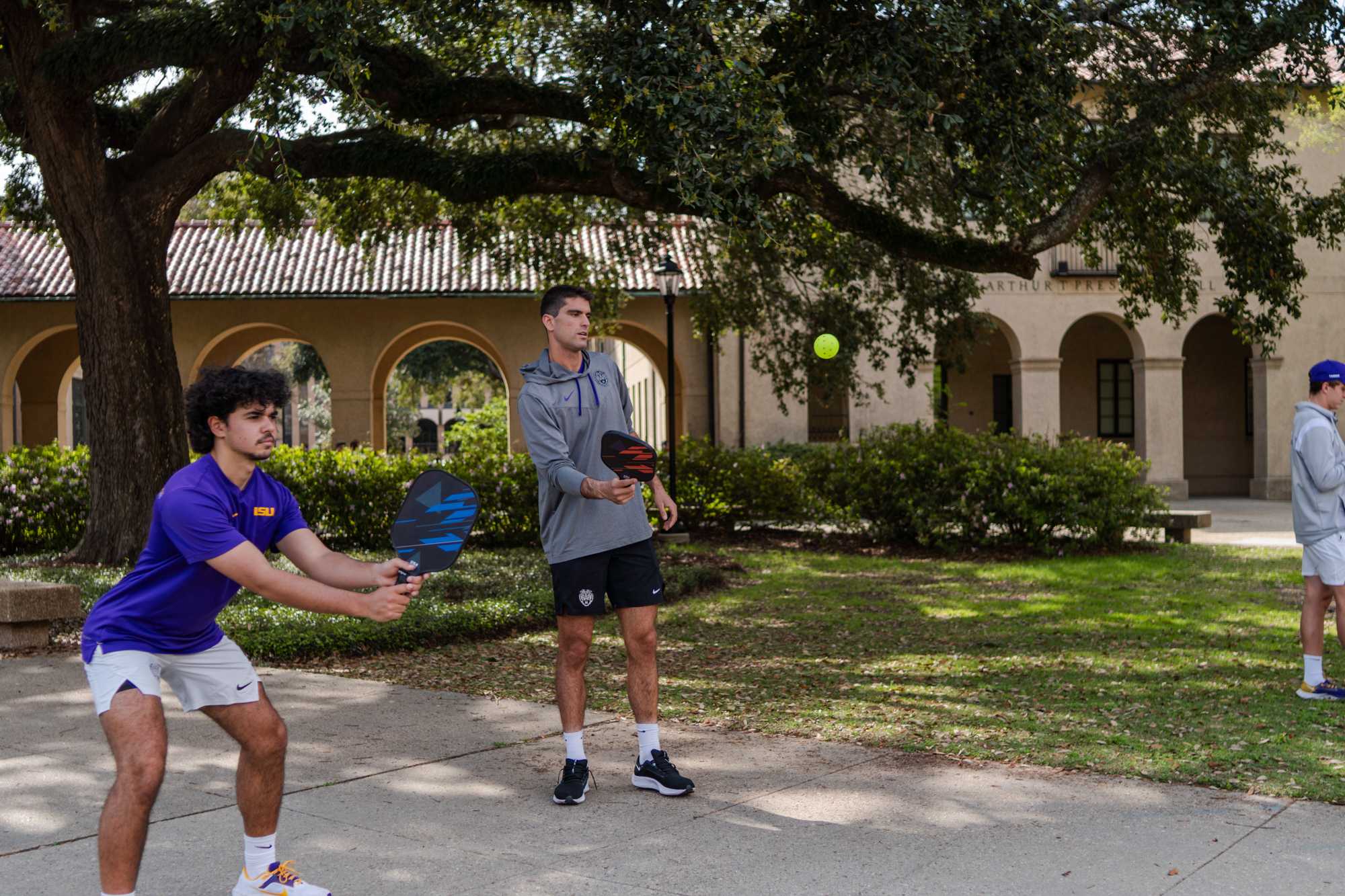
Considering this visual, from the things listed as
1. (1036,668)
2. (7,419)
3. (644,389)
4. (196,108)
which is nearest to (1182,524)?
(1036,668)

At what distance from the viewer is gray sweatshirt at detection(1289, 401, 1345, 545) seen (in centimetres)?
614

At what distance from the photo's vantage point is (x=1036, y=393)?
81.8 ft

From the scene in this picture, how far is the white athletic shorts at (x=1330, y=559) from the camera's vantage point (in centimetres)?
611

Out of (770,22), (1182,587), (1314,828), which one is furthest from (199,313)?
(1314,828)

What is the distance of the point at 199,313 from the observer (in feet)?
78.7

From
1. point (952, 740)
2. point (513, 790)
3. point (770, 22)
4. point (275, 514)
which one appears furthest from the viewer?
point (770, 22)

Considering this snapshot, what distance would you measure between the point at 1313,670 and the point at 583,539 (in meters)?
3.97

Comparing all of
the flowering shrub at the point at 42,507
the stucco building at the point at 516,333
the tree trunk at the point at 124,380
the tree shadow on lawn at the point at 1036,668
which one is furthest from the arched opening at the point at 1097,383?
the tree trunk at the point at 124,380

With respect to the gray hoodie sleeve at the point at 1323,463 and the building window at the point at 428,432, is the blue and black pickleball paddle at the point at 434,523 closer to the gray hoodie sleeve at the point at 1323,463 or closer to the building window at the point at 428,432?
the gray hoodie sleeve at the point at 1323,463

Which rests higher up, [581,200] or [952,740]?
[581,200]

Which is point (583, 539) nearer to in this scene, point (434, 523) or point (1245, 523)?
point (434, 523)

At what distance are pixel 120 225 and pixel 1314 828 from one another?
10.5 metres

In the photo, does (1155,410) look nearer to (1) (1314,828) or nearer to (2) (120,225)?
(2) (120,225)

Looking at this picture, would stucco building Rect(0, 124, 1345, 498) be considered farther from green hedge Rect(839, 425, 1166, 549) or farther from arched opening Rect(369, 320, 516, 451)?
green hedge Rect(839, 425, 1166, 549)
